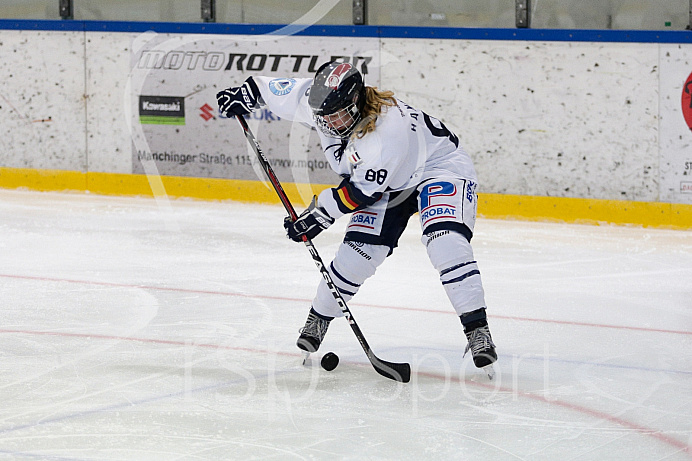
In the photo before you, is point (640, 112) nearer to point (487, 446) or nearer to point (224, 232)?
point (224, 232)

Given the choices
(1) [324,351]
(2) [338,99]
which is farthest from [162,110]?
(2) [338,99]

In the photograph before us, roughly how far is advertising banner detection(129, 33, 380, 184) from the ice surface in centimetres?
145

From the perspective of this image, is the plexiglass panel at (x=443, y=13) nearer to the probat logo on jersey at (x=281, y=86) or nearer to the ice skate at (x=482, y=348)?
the probat logo on jersey at (x=281, y=86)

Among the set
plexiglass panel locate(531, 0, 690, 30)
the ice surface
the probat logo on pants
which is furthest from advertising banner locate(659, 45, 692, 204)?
the probat logo on pants

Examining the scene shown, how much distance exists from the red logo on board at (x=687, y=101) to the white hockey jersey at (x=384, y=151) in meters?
3.32

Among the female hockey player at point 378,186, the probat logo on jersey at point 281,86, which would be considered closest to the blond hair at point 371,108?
the female hockey player at point 378,186

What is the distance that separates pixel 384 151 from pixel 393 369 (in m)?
0.70

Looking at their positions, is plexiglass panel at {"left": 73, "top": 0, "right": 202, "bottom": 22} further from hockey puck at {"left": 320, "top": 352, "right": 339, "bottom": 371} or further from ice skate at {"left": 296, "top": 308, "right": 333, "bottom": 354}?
hockey puck at {"left": 320, "top": 352, "right": 339, "bottom": 371}

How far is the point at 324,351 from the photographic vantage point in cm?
385

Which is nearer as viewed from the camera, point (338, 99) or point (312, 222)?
point (338, 99)

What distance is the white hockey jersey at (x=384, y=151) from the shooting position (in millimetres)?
3312

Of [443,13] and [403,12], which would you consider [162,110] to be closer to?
[403,12]

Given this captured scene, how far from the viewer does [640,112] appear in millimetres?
6703

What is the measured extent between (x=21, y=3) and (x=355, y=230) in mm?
5892
